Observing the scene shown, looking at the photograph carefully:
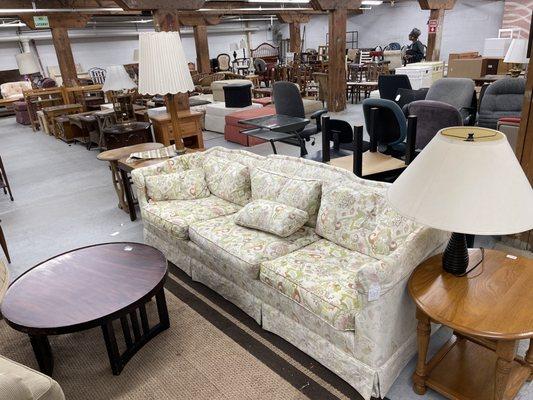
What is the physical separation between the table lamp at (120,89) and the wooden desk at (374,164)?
2791 millimetres

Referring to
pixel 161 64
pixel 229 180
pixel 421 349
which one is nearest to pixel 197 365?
pixel 421 349

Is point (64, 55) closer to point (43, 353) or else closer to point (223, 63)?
point (223, 63)

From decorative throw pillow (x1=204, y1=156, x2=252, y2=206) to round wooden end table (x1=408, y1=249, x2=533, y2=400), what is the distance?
1.48 meters

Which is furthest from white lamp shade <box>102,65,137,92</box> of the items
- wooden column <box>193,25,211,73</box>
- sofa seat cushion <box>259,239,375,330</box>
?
wooden column <box>193,25,211,73</box>

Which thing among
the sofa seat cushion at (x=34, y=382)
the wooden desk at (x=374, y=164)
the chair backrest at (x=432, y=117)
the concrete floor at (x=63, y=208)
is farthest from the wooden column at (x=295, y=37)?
the sofa seat cushion at (x=34, y=382)

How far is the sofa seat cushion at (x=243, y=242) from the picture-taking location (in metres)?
2.19

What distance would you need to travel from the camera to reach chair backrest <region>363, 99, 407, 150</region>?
3230mm

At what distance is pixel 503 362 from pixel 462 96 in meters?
4.05

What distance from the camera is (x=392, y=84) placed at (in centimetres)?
611

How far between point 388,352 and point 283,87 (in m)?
3.22

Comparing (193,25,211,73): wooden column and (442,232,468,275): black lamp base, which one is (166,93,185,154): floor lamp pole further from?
(193,25,211,73): wooden column

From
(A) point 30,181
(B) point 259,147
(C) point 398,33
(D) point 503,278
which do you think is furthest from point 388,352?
(C) point 398,33

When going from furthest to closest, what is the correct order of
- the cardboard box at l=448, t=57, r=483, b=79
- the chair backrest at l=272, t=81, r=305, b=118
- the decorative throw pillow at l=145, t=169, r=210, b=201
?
the cardboard box at l=448, t=57, r=483, b=79, the chair backrest at l=272, t=81, r=305, b=118, the decorative throw pillow at l=145, t=169, r=210, b=201

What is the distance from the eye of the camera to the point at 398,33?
13703 millimetres
